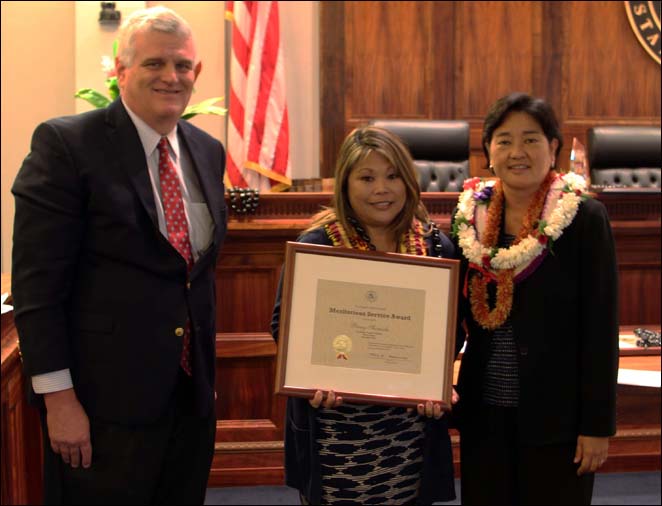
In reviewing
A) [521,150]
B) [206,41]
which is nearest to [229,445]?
[521,150]

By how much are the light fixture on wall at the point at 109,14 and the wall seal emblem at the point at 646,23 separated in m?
3.82

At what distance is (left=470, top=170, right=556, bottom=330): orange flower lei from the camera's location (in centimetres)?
166

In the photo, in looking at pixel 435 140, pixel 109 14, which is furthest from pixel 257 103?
pixel 435 140

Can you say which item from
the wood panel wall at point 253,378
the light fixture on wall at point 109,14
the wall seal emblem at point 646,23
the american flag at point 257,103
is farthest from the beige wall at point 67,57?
the wood panel wall at point 253,378

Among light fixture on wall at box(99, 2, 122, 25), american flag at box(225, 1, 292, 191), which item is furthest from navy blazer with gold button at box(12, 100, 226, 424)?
light fixture on wall at box(99, 2, 122, 25)

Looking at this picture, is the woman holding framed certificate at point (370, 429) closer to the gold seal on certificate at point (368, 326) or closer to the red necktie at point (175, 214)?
the gold seal on certificate at point (368, 326)

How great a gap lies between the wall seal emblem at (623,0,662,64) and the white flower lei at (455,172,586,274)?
4457 millimetres

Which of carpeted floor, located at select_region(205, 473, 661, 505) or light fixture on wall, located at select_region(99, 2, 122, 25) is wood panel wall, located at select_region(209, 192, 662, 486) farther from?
light fixture on wall, located at select_region(99, 2, 122, 25)

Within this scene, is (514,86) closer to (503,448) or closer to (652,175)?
(652,175)

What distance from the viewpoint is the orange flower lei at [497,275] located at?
1.66 metres

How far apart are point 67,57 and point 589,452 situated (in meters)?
4.82

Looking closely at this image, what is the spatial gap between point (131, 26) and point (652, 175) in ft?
→ 12.6

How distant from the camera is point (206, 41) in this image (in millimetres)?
5348

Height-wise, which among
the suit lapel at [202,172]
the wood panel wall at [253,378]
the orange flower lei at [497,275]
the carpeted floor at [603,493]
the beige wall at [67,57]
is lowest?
the carpeted floor at [603,493]
